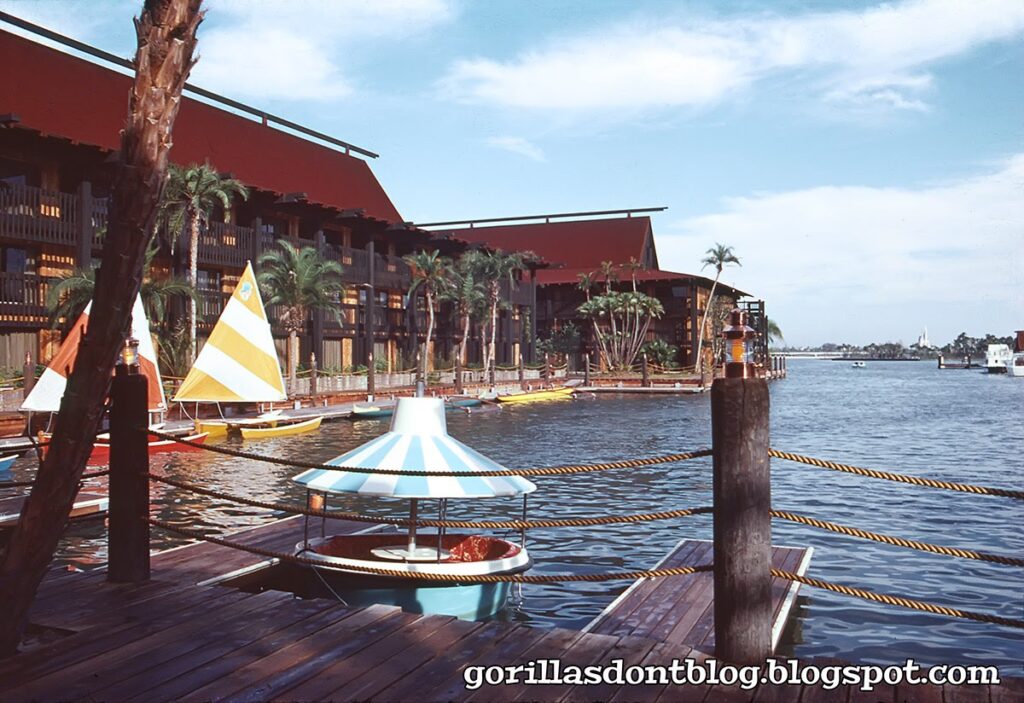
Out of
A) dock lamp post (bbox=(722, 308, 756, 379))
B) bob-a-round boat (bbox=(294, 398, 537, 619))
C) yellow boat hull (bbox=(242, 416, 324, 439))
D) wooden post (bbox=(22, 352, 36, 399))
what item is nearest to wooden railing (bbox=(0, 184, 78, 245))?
wooden post (bbox=(22, 352, 36, 399))

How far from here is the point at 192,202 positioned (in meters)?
34.0

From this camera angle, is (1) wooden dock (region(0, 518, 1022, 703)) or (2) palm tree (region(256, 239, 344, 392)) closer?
(1) wooden dock (region(0, 518, 1022, 703))

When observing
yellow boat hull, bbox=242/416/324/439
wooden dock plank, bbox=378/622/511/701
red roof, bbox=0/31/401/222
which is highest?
red roof, bbox=0/31/401/222

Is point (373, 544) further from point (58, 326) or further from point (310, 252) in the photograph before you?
point (310, 252)

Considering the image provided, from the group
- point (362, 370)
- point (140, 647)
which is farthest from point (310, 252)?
point (140, 647)

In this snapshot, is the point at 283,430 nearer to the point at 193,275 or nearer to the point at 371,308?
the point at 193,275

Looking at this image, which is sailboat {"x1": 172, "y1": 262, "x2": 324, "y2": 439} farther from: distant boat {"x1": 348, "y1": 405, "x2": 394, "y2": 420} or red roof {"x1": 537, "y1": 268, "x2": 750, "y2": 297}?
red roof {"x1": 537, "y1": 268, "x2": 750, "y2": 297}

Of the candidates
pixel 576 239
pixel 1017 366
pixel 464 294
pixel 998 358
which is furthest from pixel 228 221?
pixel 998 358

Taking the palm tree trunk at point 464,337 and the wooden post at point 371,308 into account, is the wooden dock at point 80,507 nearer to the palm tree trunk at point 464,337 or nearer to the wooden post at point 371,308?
the wooden post at point 371,308

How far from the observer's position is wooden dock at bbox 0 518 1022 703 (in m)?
4.40

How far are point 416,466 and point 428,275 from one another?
4302cm

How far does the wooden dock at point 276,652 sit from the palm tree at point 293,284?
33.4m

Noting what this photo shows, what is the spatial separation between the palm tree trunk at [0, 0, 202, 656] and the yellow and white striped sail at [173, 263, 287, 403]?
22.3 metres

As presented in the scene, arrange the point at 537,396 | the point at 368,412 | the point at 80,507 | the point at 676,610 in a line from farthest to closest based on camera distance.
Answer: the point at 537,396
the point at 368,412
the point at 80,507
the point at 676,610
